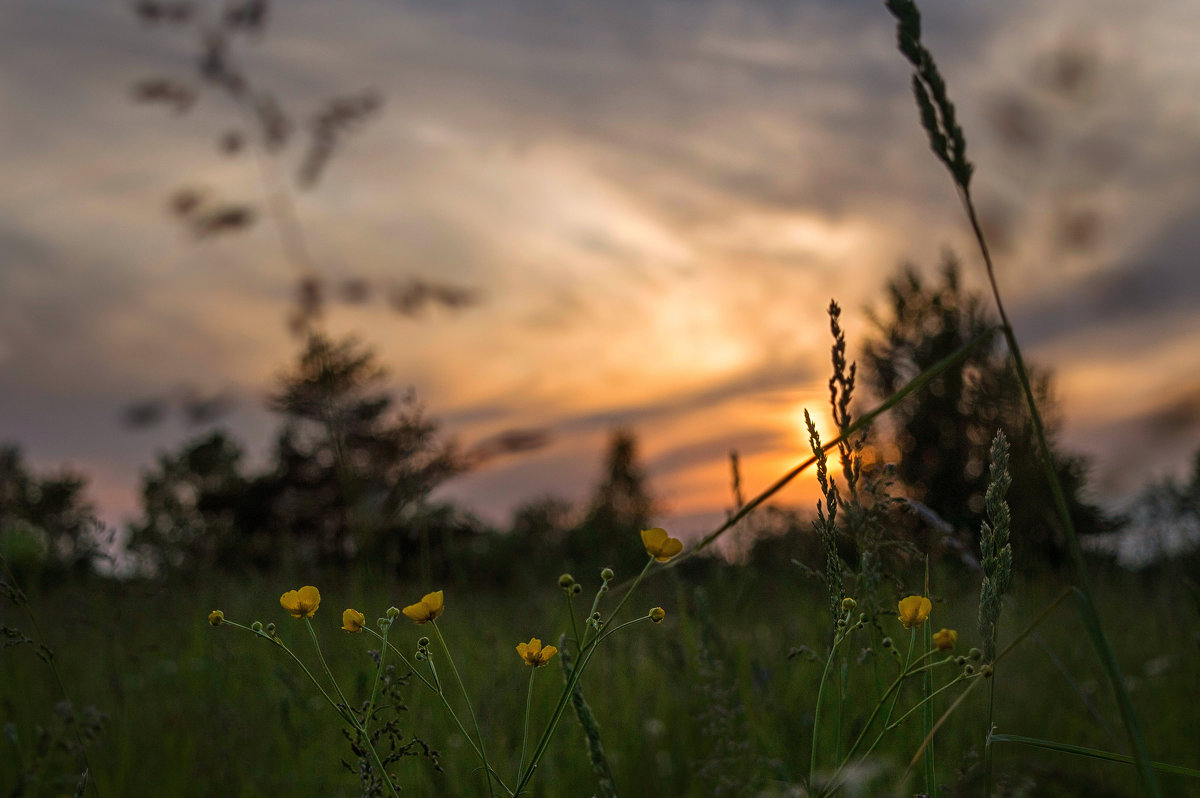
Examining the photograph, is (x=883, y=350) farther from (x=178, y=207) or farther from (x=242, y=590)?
(x=178, y=207)

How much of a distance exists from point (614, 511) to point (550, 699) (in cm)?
1519

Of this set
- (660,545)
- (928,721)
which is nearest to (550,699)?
(928,721)

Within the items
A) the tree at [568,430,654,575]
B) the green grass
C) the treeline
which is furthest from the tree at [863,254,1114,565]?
the green grass

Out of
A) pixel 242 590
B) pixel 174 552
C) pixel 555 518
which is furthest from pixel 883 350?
pixel 174 552

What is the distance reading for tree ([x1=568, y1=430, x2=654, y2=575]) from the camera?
13.0 meters

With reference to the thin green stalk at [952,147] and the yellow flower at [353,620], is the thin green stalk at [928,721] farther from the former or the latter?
the yellow flower at [353,620]

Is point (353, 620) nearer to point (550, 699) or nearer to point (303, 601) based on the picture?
point (303, 601)

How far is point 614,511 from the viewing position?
1811 centimetres

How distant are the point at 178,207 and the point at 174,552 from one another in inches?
67.7

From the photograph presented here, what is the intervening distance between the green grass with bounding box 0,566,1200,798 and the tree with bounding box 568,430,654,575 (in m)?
5.55

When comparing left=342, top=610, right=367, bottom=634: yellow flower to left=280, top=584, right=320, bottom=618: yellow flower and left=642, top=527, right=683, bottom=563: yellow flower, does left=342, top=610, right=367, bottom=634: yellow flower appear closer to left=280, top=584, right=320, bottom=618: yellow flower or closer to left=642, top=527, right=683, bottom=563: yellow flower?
left=280, top=584, right=320, bottom=618: yellow flower

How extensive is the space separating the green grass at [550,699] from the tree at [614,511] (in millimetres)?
5554

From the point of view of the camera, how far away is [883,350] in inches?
667

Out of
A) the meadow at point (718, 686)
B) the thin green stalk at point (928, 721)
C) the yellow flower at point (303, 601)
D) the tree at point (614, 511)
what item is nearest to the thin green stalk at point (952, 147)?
the meadow at point (718, 686)
